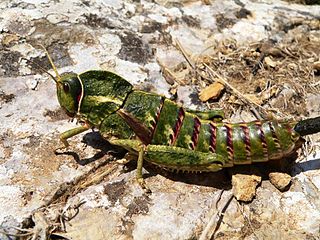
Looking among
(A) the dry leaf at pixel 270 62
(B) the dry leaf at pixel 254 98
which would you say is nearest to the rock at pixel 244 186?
(B) the dry leaf at pixel 254 98

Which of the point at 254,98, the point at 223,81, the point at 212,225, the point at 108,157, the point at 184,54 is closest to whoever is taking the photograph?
the point at 212,225

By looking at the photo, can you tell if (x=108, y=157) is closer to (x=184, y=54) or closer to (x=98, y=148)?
(x=98, y=148)

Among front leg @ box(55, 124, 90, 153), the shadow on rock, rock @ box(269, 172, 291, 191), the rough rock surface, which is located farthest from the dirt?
front leg @ box(55, 124, 90, 153)

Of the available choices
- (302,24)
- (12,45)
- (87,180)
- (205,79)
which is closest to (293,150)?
(205,79)

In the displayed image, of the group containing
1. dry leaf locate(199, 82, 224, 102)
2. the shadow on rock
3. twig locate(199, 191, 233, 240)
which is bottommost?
the shadow on rock

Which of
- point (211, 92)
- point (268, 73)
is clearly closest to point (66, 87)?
point (211, 92)

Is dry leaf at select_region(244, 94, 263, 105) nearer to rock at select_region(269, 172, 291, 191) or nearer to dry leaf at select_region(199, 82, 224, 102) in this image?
dry leaf at select_region(199, 82, 224, 102)
